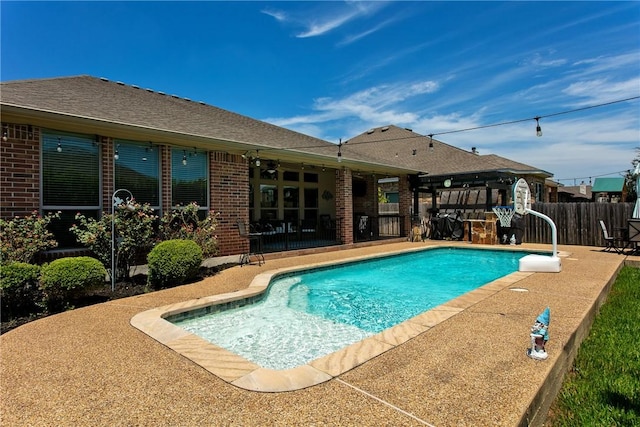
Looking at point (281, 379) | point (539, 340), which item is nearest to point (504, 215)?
point (539, 340)

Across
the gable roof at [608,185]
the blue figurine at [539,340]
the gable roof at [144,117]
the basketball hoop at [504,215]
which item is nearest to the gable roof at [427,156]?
the basketball hoop at [504,215]

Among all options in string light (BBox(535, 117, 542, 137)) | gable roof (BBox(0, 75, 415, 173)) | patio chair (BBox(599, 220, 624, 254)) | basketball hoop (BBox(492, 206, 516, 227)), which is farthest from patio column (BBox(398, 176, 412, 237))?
string light (BBox(535, 117, 542, 137))

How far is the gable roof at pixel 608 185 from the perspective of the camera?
86.1ft

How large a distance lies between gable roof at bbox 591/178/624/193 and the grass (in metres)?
28.0

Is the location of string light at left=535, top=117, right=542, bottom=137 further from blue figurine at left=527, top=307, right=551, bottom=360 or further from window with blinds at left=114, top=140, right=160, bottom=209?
window with blinds at left=114, top=140, right=160, bottom=209

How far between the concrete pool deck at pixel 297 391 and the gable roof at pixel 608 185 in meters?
29.1

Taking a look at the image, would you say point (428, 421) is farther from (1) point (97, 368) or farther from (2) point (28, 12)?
(2) point (28, 12)

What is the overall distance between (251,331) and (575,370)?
3.58m

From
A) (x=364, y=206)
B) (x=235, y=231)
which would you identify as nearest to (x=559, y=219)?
(x=364, y=206)

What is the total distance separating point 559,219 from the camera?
13.4 m

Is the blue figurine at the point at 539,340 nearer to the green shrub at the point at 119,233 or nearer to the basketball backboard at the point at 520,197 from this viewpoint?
the basketball backboard at the point at 520,197

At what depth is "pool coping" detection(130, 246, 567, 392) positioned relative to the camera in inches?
106

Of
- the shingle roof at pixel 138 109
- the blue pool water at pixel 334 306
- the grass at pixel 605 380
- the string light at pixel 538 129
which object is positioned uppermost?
the shingle roof at pixel 138 109

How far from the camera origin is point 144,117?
7.60 meters
